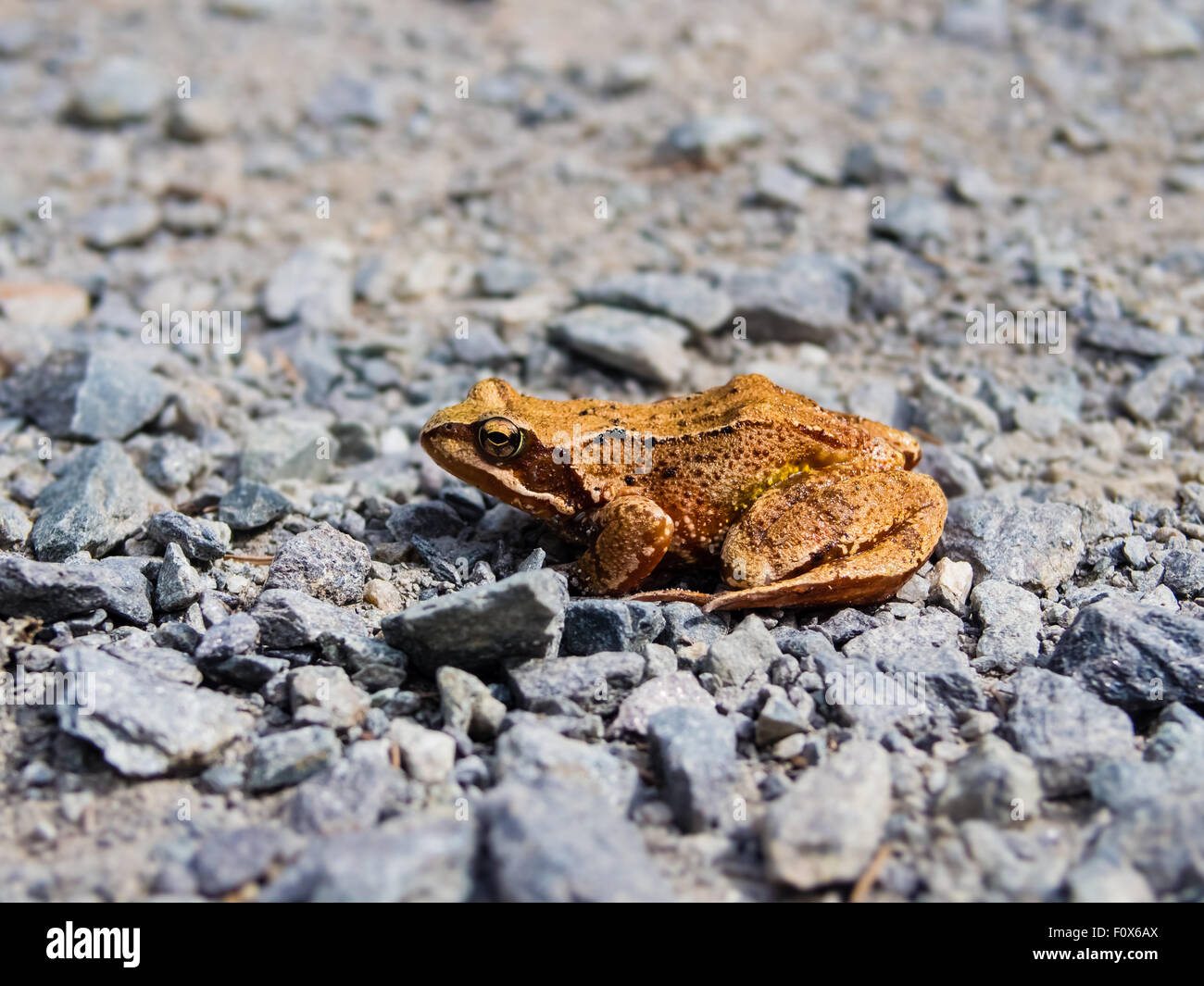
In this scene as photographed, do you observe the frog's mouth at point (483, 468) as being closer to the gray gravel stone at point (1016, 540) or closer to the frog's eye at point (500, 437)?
the frog's eye at point (500, 437)

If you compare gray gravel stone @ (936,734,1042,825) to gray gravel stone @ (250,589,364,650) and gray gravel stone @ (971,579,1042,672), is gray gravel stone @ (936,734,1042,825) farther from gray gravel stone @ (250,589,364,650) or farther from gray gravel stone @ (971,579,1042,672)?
→ gray gravel stone @ (250,589,364,650)

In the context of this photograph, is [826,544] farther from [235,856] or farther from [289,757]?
[235,856]

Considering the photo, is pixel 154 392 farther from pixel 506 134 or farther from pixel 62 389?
pixel 506 134

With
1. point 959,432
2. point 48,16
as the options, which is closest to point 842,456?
point 959,432

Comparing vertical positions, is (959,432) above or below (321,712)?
above

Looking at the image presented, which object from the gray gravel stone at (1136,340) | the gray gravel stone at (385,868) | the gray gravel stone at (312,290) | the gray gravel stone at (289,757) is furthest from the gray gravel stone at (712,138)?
the gray gravel stone at (385,868)

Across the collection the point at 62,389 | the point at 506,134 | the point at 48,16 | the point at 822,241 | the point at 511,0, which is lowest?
the point at 62,389

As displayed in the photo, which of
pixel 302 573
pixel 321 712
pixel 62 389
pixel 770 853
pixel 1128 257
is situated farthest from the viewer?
pixel 1128 257
